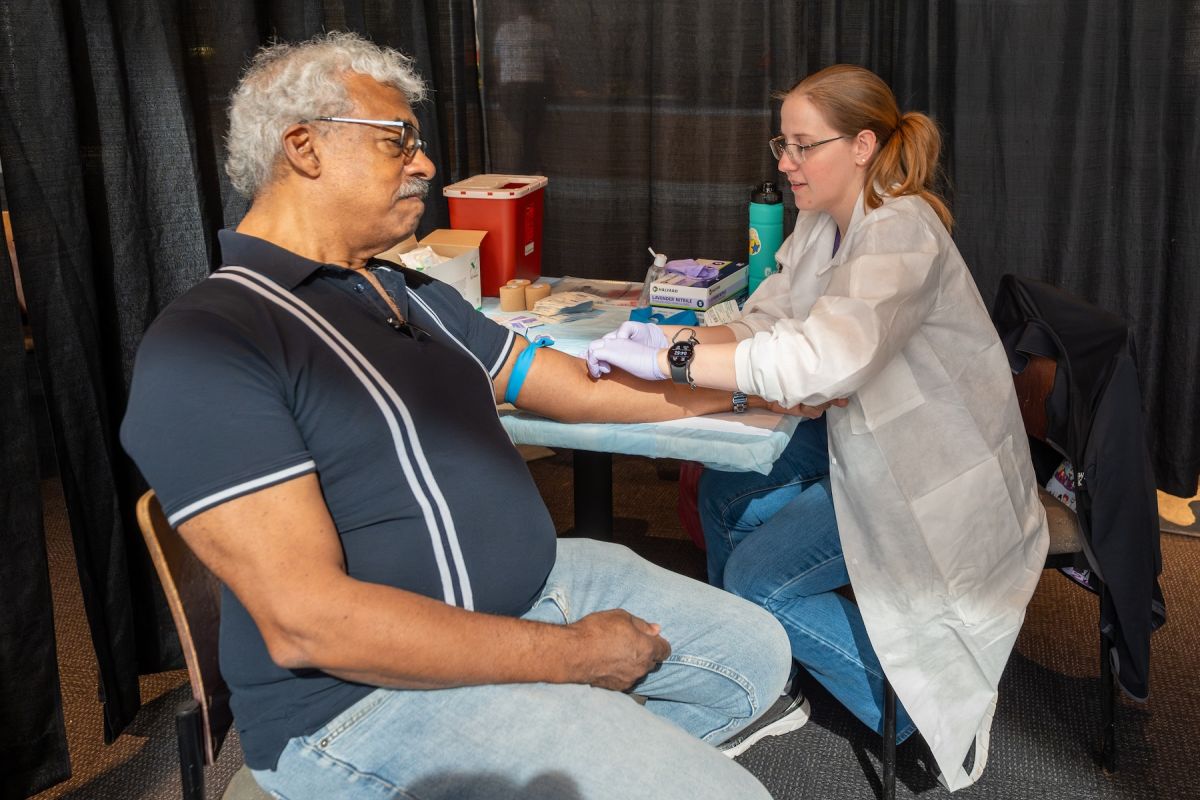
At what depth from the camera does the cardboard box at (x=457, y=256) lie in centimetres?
227

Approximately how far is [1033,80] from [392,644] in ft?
8.25

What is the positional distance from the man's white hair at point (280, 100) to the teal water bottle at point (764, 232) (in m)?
1.20

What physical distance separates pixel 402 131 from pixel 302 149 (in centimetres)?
14

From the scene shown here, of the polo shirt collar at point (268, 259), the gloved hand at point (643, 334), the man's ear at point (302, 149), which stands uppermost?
the man's ear at point (302, 149)

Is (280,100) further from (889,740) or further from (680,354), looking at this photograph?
(889,740)

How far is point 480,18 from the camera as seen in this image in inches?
125

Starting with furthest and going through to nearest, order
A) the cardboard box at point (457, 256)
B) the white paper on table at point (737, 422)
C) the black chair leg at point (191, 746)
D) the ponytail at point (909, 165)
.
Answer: the cardboard box at point (457, 256), the ponytail at point (909, 165), the white paper on table at point (737, 422), the black chair leg at point (191, 746)

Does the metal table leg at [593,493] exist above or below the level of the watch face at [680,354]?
below

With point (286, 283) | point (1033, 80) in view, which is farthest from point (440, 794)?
point (1033, 80)

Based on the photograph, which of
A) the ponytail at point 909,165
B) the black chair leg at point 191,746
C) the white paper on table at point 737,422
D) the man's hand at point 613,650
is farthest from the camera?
the ponytail at point 909,165

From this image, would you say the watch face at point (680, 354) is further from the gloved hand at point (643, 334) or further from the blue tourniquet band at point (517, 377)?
the blue tourniquet band at point (517, 377)

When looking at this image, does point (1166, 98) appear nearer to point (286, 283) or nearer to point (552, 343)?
point (552, 343)

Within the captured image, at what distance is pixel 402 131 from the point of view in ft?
4.80

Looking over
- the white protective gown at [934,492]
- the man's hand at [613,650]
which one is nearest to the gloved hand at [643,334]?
the white protective gown at [934,492]
